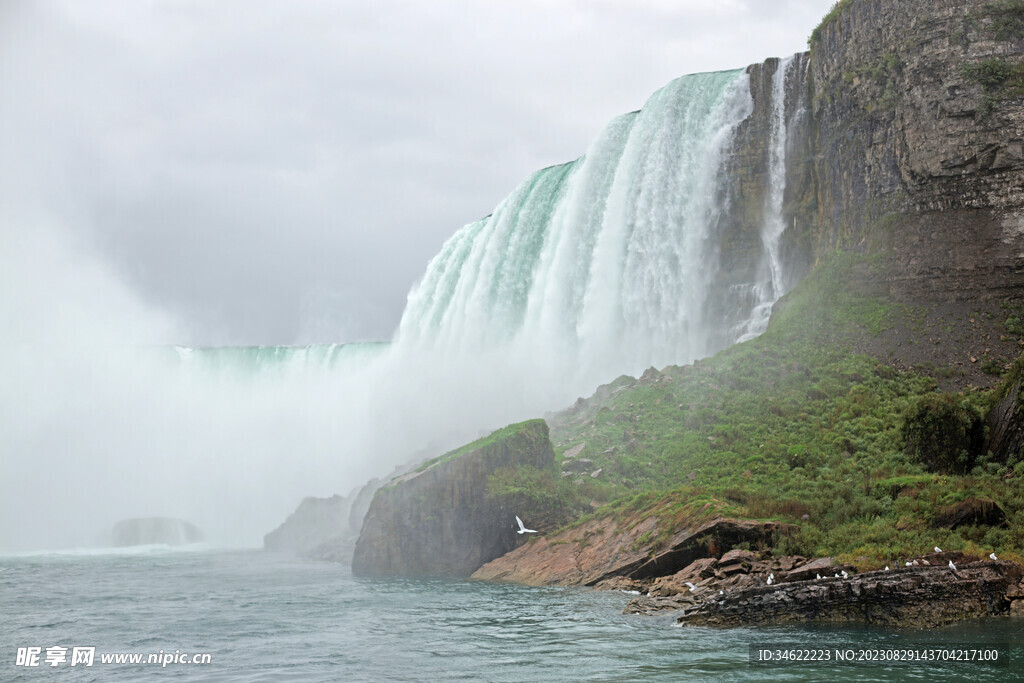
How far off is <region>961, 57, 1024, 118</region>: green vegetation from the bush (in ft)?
42.9

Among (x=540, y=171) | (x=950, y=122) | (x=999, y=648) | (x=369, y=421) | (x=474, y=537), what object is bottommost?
(x=999, y=648)

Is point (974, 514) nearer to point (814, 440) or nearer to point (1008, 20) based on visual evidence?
point (814, 440)

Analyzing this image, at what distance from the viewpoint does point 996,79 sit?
28.9m

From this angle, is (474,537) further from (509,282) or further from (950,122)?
(509,282)

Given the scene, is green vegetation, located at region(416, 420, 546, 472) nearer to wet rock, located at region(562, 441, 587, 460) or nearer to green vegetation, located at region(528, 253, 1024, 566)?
wet rock, located at region(562, 441, 587, 460)

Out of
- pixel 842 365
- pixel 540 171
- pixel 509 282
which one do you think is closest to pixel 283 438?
pixel 509 282

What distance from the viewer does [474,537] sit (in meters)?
26.2

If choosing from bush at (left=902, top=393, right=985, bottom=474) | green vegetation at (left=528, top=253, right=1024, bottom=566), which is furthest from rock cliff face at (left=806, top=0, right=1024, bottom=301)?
bush at (left=902, top=393, right=985, bottom=474)

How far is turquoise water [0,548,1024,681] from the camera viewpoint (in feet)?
39.7

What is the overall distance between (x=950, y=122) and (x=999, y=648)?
22.9m

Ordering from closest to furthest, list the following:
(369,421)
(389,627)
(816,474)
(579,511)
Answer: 1. (389,627)
2. (816,474)
3. (579,511)
4. (369,421)

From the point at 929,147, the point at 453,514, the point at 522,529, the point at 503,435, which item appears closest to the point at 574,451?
the point at 503,435

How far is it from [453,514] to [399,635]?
1071 cm

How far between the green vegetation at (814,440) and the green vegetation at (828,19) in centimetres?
1012
